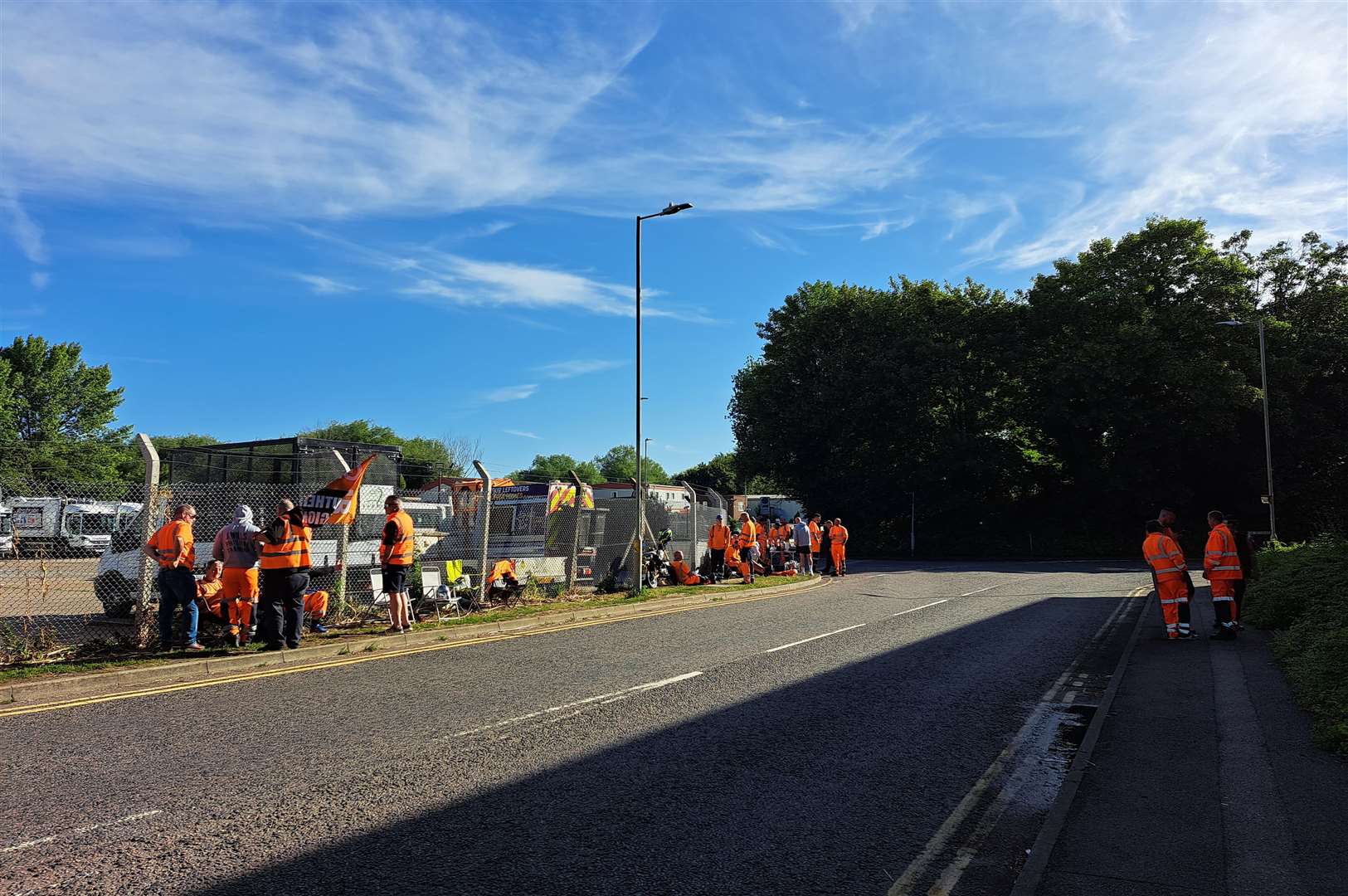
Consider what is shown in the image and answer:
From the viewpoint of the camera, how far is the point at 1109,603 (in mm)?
16141

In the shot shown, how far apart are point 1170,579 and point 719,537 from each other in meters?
11.3

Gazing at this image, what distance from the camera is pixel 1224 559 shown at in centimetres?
1070

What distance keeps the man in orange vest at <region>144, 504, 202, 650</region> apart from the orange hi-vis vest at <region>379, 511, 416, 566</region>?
2133 mm

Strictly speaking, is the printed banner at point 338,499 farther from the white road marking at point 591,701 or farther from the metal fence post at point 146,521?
the white road marking at point 591,701

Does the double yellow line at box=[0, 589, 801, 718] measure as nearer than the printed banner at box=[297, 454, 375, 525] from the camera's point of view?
Yes

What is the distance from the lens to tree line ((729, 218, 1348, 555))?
3541 centimetres

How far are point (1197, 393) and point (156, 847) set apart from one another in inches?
1542

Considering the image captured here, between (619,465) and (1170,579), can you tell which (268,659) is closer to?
(1170,579)

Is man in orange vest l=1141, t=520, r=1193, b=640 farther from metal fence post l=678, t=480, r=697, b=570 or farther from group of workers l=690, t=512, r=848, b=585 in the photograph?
metal fence post l=678, t=480, r=697, b=570

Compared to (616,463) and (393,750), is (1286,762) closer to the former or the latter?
(393,750)

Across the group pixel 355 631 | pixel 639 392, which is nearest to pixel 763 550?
pixel 639 392

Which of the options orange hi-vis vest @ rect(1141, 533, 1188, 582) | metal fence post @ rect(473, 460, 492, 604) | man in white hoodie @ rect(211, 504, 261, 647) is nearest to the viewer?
man in white hoodie @ rect(211, 504, 261, 647)

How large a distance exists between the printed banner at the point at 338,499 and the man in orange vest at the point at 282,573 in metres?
1.15

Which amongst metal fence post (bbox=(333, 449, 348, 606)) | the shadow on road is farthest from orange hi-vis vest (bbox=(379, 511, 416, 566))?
the shadow on road
